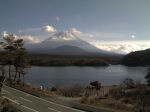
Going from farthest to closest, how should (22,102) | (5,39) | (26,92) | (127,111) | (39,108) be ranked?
(5,39) → (26,92) → (22,102) → (39,108) → (127,111)

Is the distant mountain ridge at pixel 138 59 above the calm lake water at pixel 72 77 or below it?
above

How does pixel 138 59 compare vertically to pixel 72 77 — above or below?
above

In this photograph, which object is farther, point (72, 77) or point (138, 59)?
point (138, 59)

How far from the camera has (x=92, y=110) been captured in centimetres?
2092

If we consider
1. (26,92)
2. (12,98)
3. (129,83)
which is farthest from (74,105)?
(129,83)

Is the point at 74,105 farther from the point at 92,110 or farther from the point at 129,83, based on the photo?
the point at 129,83

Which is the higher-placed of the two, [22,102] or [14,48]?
[14,48]

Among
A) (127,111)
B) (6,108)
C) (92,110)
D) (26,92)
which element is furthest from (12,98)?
(127,111)

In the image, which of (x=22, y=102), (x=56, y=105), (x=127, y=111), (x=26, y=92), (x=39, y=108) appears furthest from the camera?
(x=26, y=92)

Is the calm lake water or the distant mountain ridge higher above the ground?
the distant mountain ridge

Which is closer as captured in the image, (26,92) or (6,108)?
(6,108)

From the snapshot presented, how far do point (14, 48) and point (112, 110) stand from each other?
3186cm

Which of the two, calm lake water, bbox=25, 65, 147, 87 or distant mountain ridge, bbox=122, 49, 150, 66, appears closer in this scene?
calm lake water, bbox=25, 65, 147, 87

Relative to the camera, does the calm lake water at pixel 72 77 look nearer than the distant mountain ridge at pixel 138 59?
Yes
